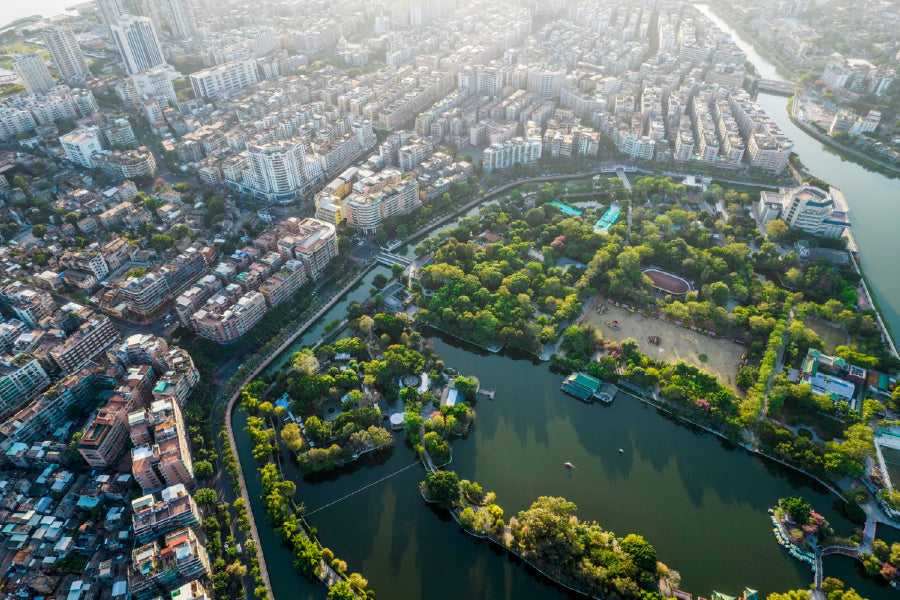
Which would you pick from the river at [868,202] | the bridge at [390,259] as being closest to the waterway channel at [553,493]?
the bridge at [390,259]

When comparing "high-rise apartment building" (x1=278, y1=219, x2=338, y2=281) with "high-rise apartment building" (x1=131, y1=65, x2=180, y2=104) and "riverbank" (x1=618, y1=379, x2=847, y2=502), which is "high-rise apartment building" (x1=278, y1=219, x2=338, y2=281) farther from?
"high-rise apartment building" (x1=131, y1=65, x2=180, y2=104)

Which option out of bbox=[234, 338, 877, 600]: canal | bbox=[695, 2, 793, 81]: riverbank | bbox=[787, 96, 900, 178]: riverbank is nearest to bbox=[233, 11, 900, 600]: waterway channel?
bbox=[234, 338, 877, 600]: canal

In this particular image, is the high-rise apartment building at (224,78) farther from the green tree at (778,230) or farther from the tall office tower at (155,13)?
the green tree at (778,230)

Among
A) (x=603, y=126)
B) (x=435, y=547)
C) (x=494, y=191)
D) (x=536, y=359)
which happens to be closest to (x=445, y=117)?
(x=494, y=191)

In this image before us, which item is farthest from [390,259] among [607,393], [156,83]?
[156,83]

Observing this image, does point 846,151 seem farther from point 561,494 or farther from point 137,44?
point 137,44

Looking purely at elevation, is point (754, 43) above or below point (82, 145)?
below

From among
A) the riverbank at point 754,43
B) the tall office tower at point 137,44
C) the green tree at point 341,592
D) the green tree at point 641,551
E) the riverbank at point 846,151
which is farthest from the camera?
the riverbank at point 754,43
